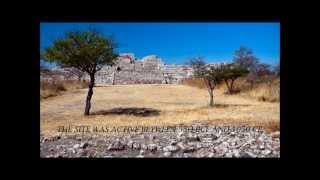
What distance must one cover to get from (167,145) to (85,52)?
4.88 ft

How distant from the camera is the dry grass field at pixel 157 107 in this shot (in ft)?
23.2

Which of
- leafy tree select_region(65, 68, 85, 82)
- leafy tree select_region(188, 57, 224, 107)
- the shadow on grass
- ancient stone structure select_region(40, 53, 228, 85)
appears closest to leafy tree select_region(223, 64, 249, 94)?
leafy tree select_region(188, 57, 224, 107)

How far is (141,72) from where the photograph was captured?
7.16 meters

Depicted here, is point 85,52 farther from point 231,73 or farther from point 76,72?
point 231,73

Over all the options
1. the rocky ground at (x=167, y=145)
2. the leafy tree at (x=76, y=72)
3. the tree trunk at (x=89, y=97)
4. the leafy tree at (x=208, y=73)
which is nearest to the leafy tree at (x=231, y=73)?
the leafy tree at (x=208, y=73)

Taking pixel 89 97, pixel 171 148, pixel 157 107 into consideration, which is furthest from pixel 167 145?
pixel 89 97

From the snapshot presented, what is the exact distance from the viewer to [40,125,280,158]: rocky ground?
23.0 feet

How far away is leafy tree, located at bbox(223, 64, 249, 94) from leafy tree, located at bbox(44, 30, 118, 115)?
131 centimetres

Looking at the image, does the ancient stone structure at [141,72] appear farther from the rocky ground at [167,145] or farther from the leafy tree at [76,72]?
the rocky ground at [167,145]

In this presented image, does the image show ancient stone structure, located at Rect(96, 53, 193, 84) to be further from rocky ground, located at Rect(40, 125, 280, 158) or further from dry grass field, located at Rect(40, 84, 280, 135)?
rocky ground, located at Rect(40, 125, 280, 158)
